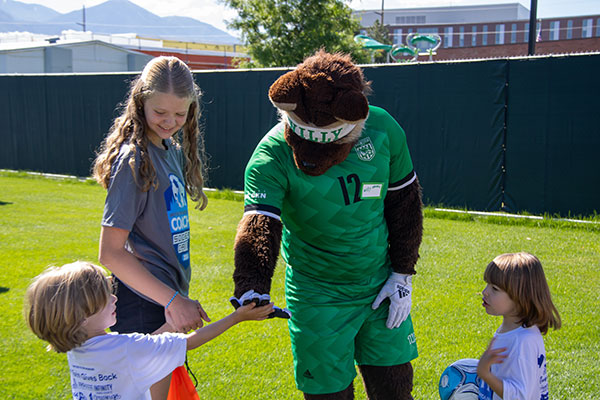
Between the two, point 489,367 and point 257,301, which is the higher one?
point 257,301

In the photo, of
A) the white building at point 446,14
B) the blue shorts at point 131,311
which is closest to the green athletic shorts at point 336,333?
the blue shorts at point 131,311

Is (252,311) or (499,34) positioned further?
(499,34)

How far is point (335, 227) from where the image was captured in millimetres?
2641

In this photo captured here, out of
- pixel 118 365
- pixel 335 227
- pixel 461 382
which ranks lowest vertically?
Result: pixel 461 382

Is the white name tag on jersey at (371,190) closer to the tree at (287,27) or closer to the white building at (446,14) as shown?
the tree at (287,27)

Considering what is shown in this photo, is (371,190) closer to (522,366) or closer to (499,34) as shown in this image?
(522,366)

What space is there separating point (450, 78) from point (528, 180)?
2.02 meters

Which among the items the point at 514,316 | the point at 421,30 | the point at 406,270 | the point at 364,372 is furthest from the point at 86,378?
the point at 421,30

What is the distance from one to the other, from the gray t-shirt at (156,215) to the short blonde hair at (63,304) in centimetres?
27

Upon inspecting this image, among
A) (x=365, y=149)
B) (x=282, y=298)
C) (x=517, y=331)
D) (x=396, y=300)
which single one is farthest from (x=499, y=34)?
(x=517, y=331)

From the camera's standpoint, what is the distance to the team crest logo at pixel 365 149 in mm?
2664

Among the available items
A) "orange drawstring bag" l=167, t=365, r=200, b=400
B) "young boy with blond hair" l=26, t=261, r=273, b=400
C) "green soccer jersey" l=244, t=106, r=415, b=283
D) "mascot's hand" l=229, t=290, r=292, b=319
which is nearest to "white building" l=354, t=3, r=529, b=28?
"green soccer jersey" l=244, t=106, r=415, b=283

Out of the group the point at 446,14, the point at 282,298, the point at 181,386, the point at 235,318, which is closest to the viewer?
the point at 235,318

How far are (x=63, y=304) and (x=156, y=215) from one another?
557 mm
